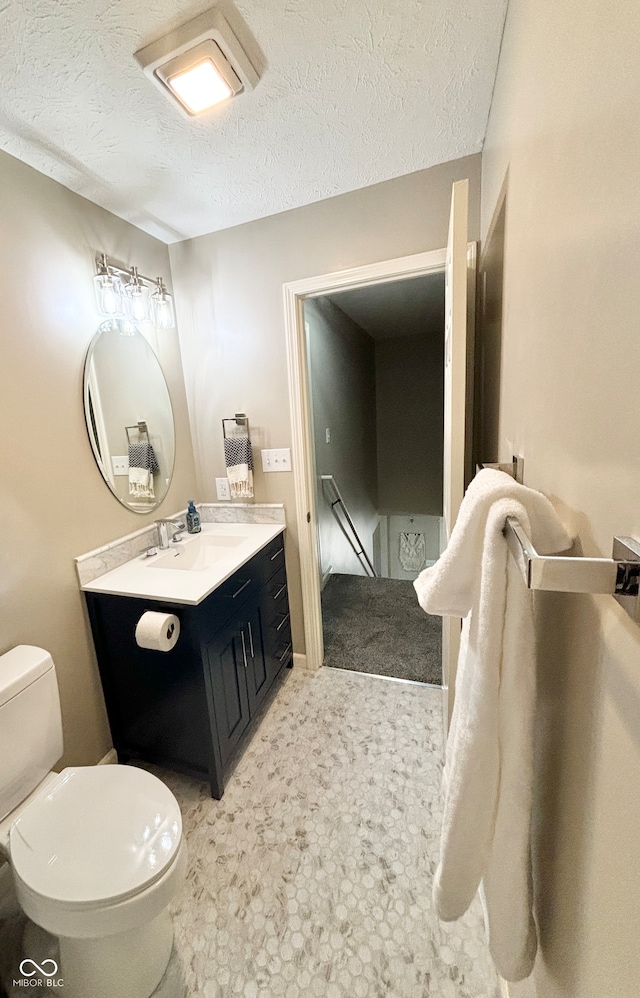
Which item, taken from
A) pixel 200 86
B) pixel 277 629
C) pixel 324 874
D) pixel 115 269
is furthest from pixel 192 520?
pixel 200 86

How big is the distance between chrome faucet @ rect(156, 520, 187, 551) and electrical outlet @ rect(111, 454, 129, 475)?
0.95 feet

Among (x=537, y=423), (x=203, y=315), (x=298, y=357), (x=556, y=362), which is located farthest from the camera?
(x=203, y=315)

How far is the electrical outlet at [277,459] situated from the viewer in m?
1.95

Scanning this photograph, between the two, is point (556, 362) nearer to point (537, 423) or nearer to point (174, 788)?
point (537, 423)

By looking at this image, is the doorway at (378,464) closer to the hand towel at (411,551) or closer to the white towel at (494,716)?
the hand towel at (411,551)

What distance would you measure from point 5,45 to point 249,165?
0.73 metres

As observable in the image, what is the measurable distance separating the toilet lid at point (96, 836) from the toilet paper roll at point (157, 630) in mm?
360

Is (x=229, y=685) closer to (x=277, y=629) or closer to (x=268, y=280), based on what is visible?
(x=277, y=629)

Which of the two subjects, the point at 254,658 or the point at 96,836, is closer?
the point at 96,836

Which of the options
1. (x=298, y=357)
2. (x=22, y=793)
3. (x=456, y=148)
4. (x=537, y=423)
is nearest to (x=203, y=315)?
(x=298, y=357)

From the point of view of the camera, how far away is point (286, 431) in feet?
6.33

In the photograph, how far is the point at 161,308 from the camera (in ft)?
5.85

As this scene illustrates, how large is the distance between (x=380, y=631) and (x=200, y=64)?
8.63 feet
